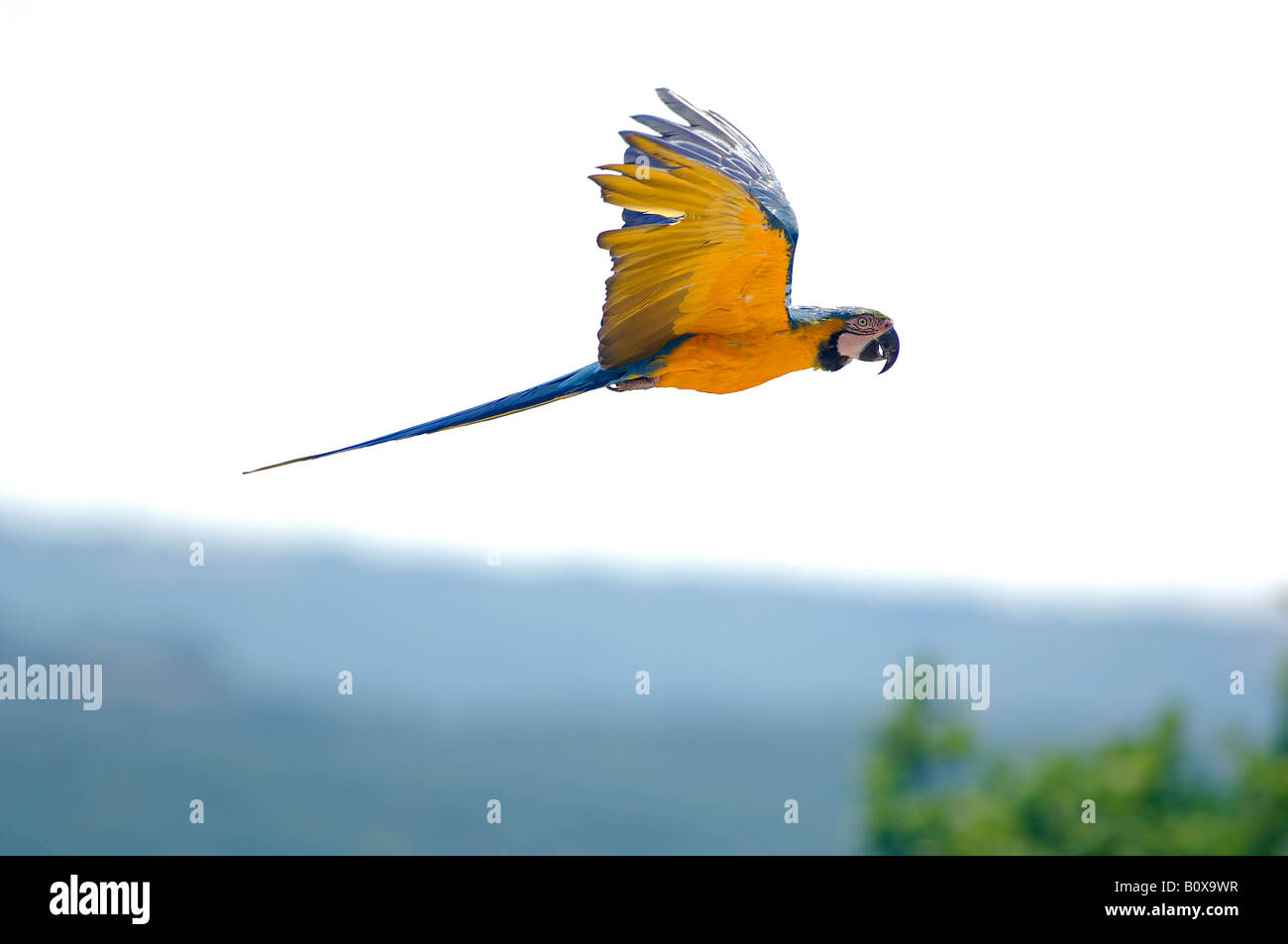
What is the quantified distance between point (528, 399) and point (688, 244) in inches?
29.3

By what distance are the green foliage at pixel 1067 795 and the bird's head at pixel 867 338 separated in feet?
53.8

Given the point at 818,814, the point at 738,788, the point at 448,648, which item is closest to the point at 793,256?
the point at 818,814

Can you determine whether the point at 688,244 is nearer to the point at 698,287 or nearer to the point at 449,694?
the point at 698,287

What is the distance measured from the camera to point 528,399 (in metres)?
3.67

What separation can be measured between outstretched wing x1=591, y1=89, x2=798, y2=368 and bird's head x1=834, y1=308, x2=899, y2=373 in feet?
0.82

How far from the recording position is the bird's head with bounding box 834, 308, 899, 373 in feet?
13.4

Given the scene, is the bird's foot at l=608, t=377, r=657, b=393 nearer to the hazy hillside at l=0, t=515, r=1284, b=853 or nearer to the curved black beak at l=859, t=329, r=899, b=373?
the curved black beak at l=859, t=329, r=899, b=373

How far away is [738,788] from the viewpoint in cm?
4738
